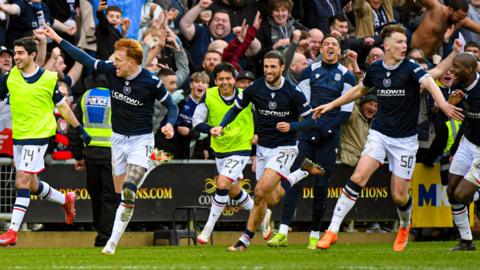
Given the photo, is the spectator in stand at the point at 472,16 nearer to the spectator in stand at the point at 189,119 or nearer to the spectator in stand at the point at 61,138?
the spectator in stand at the point at 189,119

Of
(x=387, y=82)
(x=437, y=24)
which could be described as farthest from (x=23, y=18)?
(x=437, y=24)

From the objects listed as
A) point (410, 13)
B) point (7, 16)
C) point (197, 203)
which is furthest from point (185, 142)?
point (410, 13)

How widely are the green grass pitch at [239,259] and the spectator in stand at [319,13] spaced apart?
333 inches

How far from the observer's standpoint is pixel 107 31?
19.9 meters

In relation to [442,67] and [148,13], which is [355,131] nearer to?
[442,67]

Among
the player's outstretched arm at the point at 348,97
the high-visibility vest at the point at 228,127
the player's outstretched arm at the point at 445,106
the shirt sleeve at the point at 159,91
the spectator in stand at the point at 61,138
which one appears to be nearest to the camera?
the player's outstretched arm at the point at 445,106

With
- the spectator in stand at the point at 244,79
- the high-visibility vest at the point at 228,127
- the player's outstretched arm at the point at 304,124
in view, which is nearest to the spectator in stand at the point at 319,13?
the spectator in stand at the point at 244,79

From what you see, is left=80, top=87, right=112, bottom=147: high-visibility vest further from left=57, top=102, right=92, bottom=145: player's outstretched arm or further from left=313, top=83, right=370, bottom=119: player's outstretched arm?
left=313, top=83, right=370, bottom=119: player's outstretched arm

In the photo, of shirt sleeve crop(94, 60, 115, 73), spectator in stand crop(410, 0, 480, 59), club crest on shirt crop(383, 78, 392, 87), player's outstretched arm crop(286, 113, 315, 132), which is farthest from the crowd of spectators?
club crest on shirt crop(383, 78, 392, 87)

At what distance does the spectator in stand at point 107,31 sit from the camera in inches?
784

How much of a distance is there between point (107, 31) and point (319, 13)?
5488 millimetres

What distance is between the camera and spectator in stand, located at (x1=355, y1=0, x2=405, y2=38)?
23.4m

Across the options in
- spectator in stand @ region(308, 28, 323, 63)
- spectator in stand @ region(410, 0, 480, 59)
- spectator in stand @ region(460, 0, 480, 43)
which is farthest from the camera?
spectator in stand @ region(460, 0, 480, 43)

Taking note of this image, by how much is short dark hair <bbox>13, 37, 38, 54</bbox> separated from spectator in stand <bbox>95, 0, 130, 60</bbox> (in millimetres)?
3121
